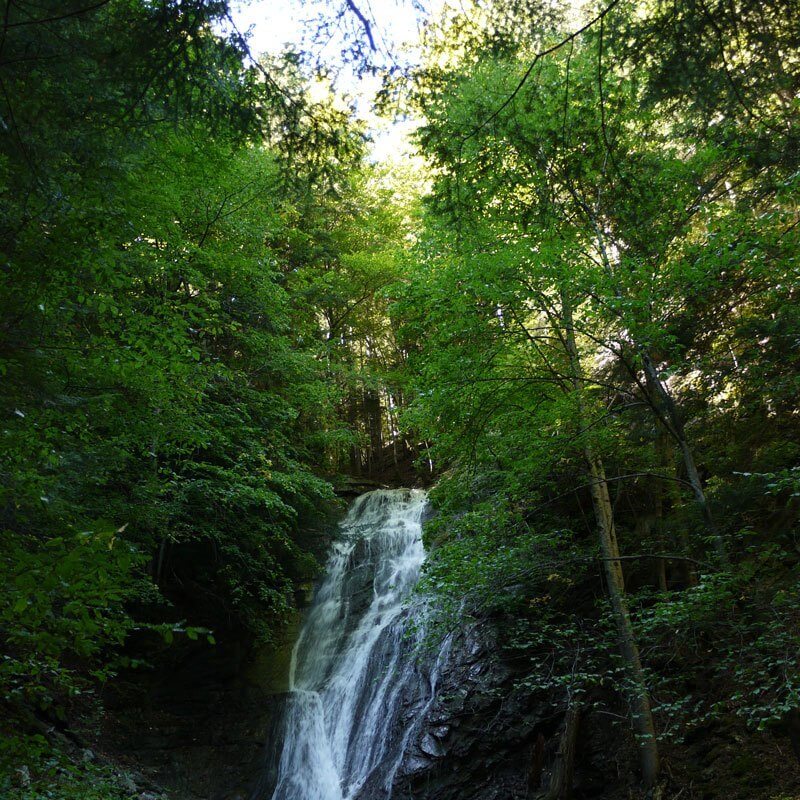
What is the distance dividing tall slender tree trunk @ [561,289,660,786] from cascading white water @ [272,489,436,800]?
2449 mm

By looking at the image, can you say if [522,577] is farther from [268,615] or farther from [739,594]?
[268,615]

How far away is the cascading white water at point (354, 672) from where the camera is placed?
913 cm

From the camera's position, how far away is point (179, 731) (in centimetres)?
1030

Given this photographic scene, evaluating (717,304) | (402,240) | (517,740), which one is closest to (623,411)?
(717,304)

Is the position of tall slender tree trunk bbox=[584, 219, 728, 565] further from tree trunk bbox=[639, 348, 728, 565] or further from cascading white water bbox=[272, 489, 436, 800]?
cascading white water bbox=[272, 489, 436, 800]

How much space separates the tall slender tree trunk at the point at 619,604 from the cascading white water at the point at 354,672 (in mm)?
2449

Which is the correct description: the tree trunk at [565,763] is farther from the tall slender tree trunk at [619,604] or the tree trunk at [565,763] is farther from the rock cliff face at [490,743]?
the tall slender tree trunk at [619,604]

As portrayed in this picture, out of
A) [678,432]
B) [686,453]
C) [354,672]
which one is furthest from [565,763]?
[354,672]

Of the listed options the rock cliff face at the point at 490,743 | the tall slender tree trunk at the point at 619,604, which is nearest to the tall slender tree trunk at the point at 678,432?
the tall slender tree trunk at the point at 619,604

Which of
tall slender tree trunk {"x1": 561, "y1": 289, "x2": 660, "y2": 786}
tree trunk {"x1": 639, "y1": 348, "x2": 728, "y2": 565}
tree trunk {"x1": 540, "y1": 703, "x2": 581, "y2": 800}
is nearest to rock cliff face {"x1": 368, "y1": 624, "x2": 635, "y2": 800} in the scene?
tree trunk {"x1": 540, "y1": 703, "x2": 581, "y2": 800}

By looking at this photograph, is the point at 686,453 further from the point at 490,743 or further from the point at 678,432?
the point at 490,743

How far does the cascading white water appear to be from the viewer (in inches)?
360

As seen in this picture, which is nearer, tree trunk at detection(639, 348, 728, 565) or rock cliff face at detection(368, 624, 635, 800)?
tree trunk at detection(639, 348, 728, 565)

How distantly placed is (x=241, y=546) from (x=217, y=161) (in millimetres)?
6962
